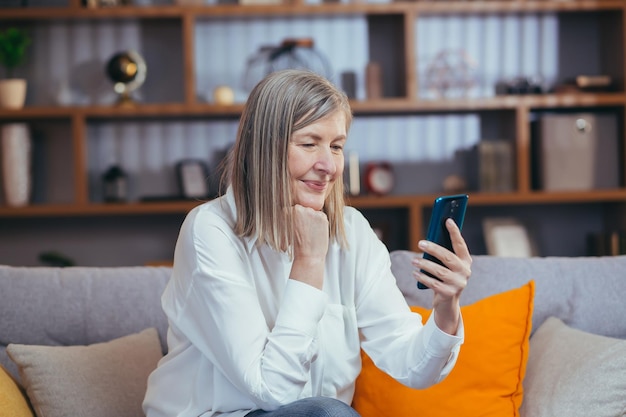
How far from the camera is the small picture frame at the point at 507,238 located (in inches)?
150

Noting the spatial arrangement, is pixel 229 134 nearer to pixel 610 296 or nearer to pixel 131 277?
pixel 131 277

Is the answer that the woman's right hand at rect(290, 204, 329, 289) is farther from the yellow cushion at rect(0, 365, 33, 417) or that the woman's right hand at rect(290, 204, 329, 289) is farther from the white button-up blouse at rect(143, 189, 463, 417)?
the yellow cushion at rect(0, 365, 33, 417)

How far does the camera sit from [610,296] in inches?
83.0

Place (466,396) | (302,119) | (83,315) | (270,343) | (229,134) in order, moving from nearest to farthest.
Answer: (270,343) → (302,119) → (466,396) → (83,315) → (229,134)

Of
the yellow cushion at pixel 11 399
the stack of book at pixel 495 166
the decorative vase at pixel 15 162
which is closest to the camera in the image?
the yellow cushion at pixel 11 399

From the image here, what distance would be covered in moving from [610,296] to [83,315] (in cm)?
130

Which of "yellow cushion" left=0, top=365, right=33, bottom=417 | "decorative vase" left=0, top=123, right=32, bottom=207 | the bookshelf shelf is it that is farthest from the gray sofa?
"decorative vase" left=0, top=123, right=32, bottom=207

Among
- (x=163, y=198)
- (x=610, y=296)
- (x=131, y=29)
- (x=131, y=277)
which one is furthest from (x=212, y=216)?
(x=131, y=29)

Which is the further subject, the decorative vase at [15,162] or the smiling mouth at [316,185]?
the decorative vase at [15,162]

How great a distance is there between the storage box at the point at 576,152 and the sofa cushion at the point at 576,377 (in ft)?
6.03

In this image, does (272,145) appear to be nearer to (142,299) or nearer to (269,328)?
(269,328)

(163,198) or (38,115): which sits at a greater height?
(38,115)

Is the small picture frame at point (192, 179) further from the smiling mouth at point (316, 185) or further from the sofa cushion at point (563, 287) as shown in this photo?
the smiling mouth at point (316, 185)

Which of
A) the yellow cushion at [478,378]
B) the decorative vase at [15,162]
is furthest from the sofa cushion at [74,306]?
the decorative vase at [15,162]
